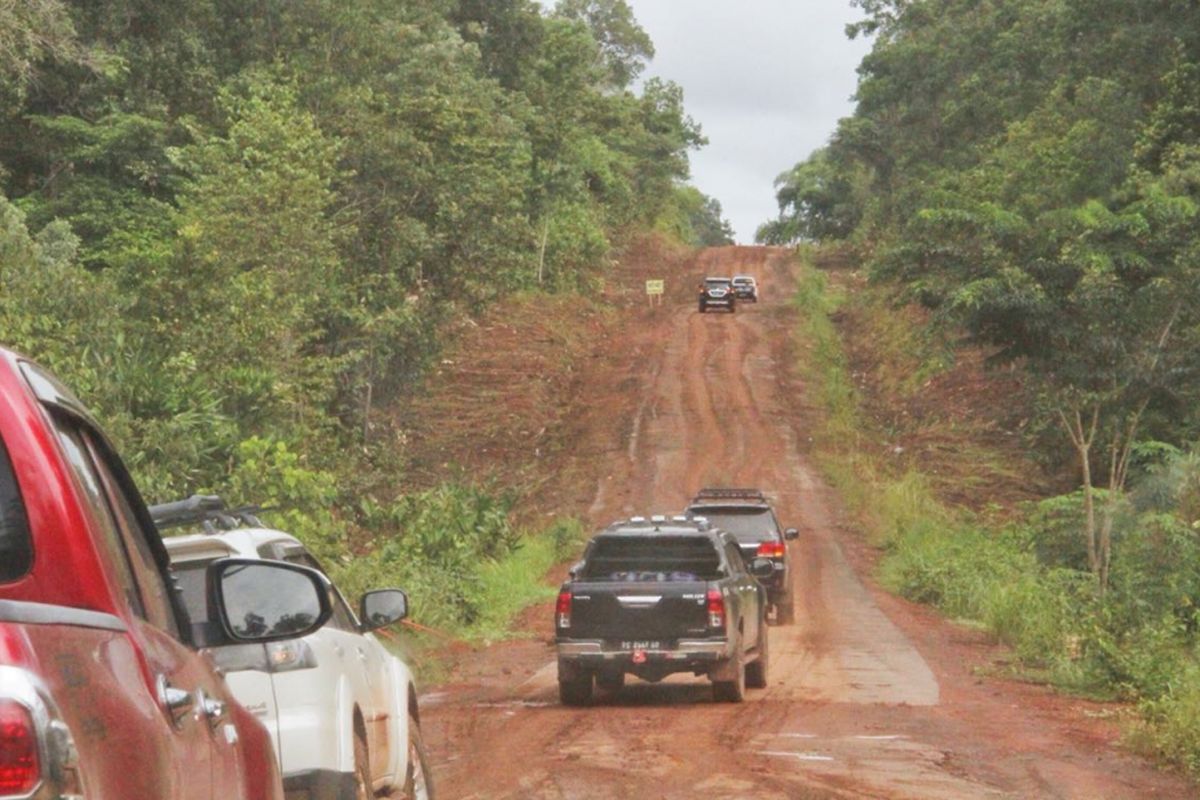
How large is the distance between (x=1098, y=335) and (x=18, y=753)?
77.3ft

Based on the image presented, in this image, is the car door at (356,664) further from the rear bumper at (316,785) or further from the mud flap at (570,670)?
the mud flap at (570,670)

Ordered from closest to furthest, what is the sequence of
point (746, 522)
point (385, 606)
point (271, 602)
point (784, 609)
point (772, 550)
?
point (271, 602), point (385, 606), point (772, 550), point (746, 522), point (784, 609)

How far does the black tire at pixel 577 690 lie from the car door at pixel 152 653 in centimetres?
1216

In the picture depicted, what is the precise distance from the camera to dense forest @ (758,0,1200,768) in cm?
1946

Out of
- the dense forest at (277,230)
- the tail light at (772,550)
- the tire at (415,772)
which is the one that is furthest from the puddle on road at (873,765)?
the tail light at (772,550)

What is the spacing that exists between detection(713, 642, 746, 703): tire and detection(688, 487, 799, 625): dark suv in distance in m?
7.95

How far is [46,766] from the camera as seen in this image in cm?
238

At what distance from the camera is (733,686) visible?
16094 millimetres

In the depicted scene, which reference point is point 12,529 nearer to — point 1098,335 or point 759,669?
point 759,669

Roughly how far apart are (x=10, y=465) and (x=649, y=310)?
6207cm

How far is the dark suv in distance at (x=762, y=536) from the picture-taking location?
2439cm

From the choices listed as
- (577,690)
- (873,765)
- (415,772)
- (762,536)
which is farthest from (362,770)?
(762,536)

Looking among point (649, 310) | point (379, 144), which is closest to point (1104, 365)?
point (379, 144)

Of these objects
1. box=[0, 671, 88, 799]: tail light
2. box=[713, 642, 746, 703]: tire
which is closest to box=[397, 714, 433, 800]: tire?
box=[0, 671, 88, 799]: tail light
